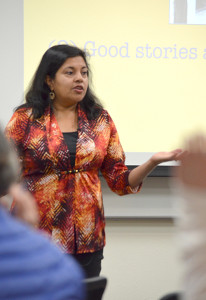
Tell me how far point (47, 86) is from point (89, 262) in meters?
0.80

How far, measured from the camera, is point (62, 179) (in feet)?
6.52

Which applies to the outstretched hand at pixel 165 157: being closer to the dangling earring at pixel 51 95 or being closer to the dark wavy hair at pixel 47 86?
the dark wavy hair at pixel 47 86

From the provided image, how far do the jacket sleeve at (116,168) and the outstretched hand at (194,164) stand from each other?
127 centimetres

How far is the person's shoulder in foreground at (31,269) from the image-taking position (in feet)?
2.43

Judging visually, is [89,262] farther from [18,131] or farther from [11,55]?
[11,55]

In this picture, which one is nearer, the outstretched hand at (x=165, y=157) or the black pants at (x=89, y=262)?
the outstretched hand at (x=165, y=157)

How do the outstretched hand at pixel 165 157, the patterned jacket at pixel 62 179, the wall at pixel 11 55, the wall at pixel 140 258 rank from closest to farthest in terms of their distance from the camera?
the outstretched hand at pixel 165 157, the patterned jacket at pixel 62 179, the wall at pixel 11 55, the wall at pixel 140 258

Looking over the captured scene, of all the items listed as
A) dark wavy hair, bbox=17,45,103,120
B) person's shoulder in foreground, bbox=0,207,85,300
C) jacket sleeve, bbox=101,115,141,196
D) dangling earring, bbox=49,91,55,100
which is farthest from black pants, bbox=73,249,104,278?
person's shoulder in foreground, bbox=0,207,85,300

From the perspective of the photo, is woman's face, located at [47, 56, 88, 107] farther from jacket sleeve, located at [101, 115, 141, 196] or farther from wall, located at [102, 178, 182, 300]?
wall, located at [102, 178, 182, 300]

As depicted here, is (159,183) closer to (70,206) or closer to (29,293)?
(70,206)

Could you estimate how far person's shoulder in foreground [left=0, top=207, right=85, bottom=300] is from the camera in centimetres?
74

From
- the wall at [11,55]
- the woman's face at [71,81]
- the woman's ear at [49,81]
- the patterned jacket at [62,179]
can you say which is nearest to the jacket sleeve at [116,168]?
the patterned jacket at [62,179]

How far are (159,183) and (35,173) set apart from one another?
128 cm

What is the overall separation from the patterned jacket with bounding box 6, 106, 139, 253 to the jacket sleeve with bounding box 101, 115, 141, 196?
8 centimetres
